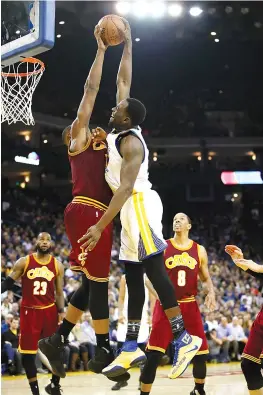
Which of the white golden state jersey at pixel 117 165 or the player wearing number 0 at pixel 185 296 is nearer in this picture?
the white golden state jersey at pixel 117 165

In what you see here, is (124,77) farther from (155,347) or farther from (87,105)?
(155,347)

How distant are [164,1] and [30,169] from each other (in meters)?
10.4

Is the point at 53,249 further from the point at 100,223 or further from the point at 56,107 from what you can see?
the point at 100,223

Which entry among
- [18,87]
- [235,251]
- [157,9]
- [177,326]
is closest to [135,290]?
[177,326]

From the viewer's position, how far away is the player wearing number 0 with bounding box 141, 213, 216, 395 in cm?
796

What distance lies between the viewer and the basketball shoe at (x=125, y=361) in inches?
209

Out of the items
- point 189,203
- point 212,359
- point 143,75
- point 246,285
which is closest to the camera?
point 212,359

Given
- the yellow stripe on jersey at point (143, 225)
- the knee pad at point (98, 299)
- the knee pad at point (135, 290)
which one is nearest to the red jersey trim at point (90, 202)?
the yellow stripe on jersey at point (143, 225)

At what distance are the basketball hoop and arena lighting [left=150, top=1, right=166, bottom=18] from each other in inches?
442

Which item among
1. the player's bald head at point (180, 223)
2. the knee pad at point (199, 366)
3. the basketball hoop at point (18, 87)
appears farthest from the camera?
the player's bald head at point (180, 223)

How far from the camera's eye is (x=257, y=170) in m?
28.5

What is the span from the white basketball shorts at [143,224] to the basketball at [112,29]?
4.44ft

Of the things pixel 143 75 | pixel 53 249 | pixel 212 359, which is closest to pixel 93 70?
pixel 212 359

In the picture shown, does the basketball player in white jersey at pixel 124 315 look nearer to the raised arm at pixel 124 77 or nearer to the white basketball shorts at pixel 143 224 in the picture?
the raised arm at pixel 124 77
